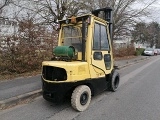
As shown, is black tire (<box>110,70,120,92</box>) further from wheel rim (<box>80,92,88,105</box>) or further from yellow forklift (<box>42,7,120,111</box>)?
wheel rim (<box>80,92,88,105</box>)

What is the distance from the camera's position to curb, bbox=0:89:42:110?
5.29m

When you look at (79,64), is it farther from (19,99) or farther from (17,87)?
(17,87)

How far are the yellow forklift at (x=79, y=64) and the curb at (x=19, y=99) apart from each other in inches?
37.0

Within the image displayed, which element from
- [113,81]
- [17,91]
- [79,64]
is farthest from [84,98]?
[17,91]

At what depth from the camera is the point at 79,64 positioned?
16.3 feet

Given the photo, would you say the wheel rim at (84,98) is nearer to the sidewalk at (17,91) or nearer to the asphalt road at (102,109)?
the asphalt road at (102,109)

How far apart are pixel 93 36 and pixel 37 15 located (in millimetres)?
11880

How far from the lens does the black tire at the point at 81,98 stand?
4953 millimetres

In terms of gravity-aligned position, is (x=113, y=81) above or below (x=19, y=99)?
above

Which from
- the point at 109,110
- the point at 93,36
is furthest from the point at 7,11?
the point at 109,110

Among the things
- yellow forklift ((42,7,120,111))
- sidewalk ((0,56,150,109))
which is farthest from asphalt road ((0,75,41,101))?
yellow forklift ((42,7,120,111))

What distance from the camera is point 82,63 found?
5.09 m

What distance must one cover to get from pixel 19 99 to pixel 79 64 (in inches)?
83.1

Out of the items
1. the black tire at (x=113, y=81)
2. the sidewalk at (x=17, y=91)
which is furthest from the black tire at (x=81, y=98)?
the sidewalk at (x=17, y=91)
